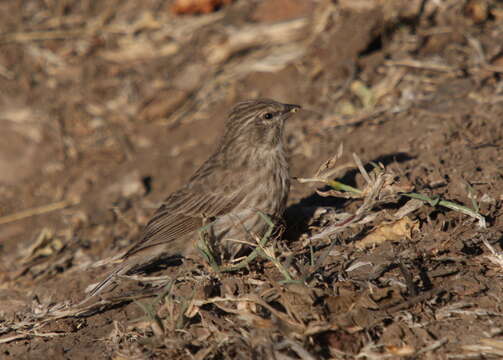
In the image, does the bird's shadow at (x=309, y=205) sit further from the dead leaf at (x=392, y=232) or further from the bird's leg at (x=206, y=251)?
the bird's leg at (x=206, y=251)

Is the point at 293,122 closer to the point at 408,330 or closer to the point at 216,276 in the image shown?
the point at 216,276

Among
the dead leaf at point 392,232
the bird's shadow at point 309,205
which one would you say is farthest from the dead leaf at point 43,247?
the dead leaf at point 392,232

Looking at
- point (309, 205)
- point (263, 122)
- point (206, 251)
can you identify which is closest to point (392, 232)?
point (309, 205)

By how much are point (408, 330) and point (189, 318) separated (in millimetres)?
1476

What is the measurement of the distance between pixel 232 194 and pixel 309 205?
32.7 inches

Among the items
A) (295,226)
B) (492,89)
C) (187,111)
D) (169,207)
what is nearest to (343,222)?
(295,226)

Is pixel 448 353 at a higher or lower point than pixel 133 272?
higher

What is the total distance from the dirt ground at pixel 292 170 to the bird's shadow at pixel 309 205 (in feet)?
0.10

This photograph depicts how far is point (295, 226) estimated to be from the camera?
6.11m

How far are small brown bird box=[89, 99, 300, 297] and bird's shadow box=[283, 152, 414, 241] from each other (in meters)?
0.19

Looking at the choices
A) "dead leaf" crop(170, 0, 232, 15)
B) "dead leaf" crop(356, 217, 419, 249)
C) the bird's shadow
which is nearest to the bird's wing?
the bird's shadow

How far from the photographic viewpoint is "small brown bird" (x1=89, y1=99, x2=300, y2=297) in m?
6.08

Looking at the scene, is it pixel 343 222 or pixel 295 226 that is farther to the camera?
pixel 295 226

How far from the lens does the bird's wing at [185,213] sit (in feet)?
20.7
